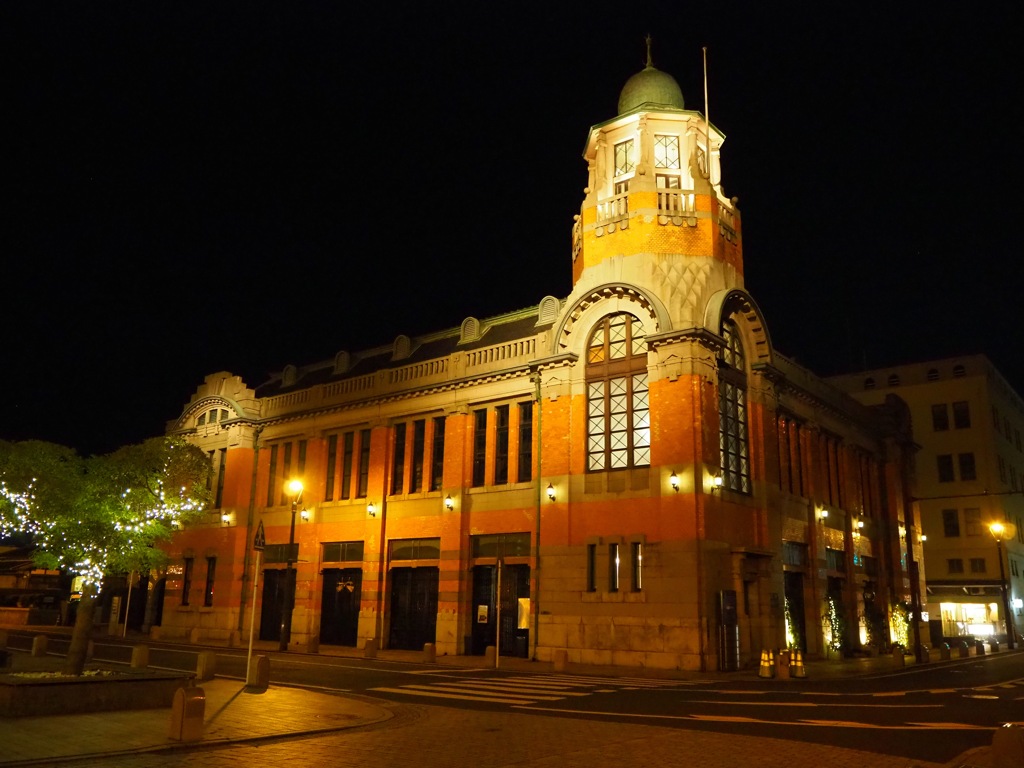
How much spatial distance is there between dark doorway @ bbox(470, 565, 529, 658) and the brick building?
0.10 m

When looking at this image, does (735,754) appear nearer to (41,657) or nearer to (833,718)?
(833,718)

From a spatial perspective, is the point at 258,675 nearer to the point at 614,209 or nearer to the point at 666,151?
the point at 614,209

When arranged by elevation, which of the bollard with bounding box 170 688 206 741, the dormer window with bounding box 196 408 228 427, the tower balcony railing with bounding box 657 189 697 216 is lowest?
→ the bollard with bounding box 170 688 206 741

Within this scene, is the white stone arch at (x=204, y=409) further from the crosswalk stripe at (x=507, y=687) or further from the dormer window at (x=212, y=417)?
the crosswalk stripe at (x=507, y=687)

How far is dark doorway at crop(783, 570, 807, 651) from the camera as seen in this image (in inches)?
1371

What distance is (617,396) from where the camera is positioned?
32.4m

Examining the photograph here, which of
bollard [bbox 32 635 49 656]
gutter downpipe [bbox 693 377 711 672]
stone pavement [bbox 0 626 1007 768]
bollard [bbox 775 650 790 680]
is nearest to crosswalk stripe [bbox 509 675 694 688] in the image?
gutter downpipe [bbox 693 377 711 672]

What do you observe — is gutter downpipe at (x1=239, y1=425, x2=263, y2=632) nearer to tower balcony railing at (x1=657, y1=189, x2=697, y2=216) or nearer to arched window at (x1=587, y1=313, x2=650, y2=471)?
arched window at (x1=587, y1=313, x2=650, y2=471)

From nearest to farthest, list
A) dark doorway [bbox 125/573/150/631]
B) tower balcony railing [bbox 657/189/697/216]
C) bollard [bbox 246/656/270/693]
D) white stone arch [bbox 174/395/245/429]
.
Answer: bollard [bbox 246/656/270/693] < tower balcony railing [bbox 657/189/697/216] < white stone arch [bbox 174/395/245/429] < dark doorway [bbox 125/573/150/631]

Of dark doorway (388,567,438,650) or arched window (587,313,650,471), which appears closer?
arched window (587,313,650,471)

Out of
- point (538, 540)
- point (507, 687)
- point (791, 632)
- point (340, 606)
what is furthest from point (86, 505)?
point (791, 632)

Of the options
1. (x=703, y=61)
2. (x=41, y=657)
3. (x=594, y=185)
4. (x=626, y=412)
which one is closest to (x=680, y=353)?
(x=626, y=412)

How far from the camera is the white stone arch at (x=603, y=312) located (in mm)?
31594

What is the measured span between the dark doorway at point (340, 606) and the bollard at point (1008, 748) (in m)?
31.1
